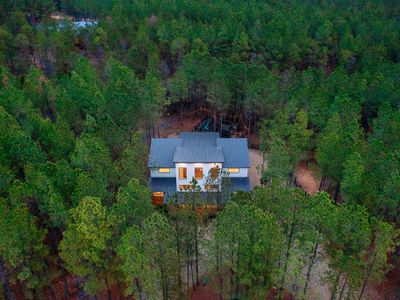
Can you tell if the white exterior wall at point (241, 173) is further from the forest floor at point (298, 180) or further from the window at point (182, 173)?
the window at point (182, 173)

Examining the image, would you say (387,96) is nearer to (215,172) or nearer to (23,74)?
(215,172)

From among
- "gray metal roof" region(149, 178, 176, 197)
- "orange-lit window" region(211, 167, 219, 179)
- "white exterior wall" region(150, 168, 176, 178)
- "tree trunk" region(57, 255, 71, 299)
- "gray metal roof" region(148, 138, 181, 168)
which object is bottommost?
"tree trunk" region(57, 255, 71, 299)

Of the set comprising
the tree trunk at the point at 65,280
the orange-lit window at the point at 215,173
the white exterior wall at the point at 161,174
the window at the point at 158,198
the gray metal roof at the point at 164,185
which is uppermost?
the orange-lit window at the point at 215,173

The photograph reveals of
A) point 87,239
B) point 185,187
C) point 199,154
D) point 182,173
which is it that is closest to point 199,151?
point 199,154

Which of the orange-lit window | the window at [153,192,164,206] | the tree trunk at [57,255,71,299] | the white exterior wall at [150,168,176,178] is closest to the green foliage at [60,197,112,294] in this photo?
the tree trunk at [57,255,71,299]

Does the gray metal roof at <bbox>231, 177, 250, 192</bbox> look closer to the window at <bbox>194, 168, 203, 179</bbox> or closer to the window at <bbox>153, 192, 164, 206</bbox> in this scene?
the window at <bbox>194, 168, 203, 179</bbox>

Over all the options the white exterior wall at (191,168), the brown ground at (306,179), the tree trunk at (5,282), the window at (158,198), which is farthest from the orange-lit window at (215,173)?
the tree trunk at (5,282)
